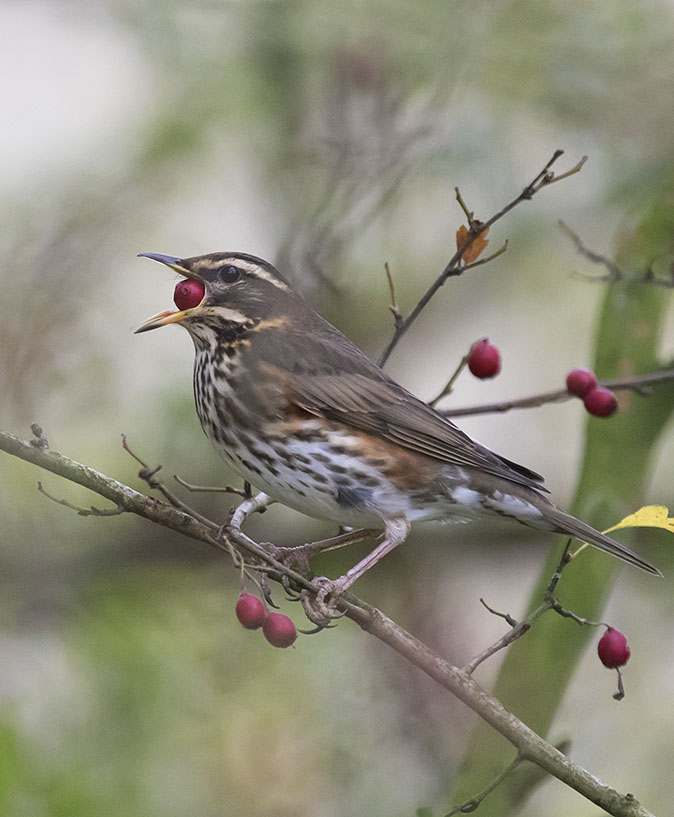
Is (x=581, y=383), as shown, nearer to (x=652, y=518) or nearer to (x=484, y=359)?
(x=484, y=359)

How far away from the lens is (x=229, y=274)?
2951mm

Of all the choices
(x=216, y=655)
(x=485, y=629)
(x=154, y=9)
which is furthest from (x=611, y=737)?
(x=154, y=9)

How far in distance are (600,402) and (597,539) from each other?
1.41 feet

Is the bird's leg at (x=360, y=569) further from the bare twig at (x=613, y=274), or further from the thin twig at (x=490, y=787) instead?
the bare twig at (x=613, y=274)

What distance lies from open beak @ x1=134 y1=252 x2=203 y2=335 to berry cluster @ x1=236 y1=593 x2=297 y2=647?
25.7 inches

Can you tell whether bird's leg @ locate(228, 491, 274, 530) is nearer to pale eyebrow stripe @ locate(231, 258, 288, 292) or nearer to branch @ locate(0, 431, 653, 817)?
branch @ locate(0, 431, 653, 817)

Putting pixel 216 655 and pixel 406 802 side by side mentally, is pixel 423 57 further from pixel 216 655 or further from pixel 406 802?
pixel 406 802

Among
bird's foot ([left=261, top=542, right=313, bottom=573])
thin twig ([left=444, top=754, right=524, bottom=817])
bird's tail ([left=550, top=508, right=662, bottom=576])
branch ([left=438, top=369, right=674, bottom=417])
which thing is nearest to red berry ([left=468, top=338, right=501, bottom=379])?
branch ([left=438, top=369, right=674, bottom=417])

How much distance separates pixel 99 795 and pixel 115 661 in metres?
0.94

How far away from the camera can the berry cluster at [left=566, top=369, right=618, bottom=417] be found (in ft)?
10.3

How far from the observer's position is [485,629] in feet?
17.7

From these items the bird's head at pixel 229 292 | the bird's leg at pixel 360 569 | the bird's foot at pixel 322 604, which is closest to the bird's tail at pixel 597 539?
the bird's leg at pixel 360 569

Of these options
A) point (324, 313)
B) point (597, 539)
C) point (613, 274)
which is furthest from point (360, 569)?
point (324, 313)

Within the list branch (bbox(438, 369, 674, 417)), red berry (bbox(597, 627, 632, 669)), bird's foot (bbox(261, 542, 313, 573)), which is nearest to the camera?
red berry (bbox(597, 627, 632, 669))
